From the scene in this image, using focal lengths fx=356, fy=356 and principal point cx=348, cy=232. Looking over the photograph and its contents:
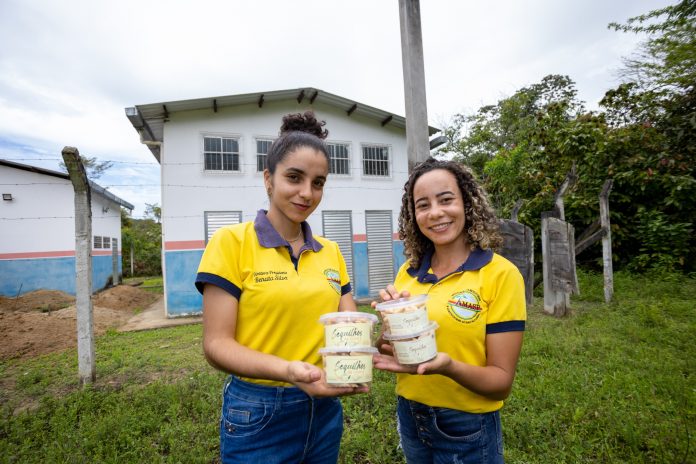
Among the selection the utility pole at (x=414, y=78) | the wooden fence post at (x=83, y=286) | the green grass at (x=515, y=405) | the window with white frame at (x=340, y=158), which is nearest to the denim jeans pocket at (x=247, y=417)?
the green grass at (x=515, y=405)

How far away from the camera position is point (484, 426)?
1.50 m

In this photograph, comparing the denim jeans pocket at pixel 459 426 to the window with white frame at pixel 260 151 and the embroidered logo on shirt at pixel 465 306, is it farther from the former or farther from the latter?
the window with white frame at pixel 260 151

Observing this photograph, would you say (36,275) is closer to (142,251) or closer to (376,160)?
(376,160)

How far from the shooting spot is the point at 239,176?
34.9ft

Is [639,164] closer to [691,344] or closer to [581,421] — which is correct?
[691,344]

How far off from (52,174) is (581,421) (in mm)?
16608

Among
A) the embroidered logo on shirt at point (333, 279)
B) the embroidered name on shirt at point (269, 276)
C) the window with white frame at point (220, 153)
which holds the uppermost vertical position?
the window with white frame at point (220, 153)

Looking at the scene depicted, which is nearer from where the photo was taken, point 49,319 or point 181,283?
point 49,319

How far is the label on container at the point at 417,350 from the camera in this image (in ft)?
4.39

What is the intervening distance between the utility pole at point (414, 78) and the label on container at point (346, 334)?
2.17 m

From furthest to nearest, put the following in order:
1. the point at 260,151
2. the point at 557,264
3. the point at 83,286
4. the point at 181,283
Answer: the point at 260,151
the point at 181,283
the point at 557,264
the point at 83,286

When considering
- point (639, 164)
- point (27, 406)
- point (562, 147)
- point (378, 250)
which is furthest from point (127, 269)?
point (639, 164)

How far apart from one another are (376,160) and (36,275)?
12685 millimetres

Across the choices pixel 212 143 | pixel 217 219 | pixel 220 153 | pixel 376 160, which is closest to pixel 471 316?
pixel 217 219
